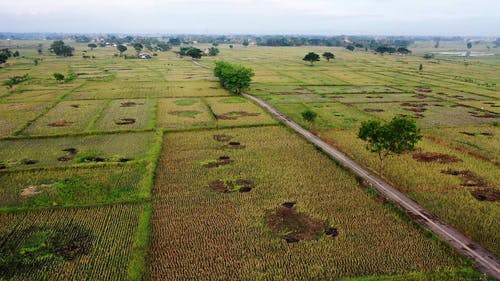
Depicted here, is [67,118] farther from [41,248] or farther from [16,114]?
[41,248]

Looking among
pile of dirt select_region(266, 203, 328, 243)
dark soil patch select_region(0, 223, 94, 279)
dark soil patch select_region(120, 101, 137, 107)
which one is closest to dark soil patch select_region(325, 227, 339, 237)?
pile of dirt select_region(266, 203, 328, 243)

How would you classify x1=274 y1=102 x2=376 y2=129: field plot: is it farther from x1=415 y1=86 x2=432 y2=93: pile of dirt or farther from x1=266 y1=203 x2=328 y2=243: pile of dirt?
x1=415 y1=86 x2=432 y2=93: pile of dirt

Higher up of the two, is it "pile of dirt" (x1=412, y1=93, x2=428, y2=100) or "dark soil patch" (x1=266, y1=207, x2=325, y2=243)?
"pile of dirt" (x1=412, y1=93, x2=428, y2=100)

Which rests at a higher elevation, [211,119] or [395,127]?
[395,127]

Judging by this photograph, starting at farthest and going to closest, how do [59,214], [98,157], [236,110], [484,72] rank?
[484,72] < [236,110] < [98,157] < [59,214]

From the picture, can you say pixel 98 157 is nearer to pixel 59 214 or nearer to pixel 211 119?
pixel 59 214

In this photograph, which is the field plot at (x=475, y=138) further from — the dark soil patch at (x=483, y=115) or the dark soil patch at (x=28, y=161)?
the dark soil patch at (x=28, y=161)

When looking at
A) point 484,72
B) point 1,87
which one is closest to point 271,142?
point 1,87
